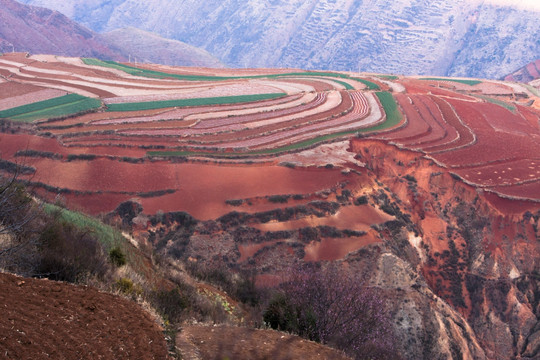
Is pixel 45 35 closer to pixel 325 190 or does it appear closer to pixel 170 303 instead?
pixel 325 190

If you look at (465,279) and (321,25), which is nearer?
(465,279)

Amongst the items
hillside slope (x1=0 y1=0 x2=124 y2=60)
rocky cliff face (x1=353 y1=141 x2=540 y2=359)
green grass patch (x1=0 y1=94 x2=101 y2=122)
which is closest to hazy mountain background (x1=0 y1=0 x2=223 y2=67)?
hillside slope (x1=0 y1=0 x2=124 y2=60)

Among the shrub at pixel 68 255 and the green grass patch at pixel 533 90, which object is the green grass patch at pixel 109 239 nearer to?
the shrub at pixel 68 255

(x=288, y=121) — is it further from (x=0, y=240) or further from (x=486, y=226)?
(x=0, y=240)

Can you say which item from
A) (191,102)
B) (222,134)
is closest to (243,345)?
(222,134)

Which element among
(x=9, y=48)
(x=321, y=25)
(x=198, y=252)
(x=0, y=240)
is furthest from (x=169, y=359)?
(x=321, y=25)

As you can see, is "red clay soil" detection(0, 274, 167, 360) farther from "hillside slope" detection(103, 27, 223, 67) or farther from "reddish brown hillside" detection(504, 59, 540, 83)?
"hillside slope" detection(103, 27, 223, 67)
